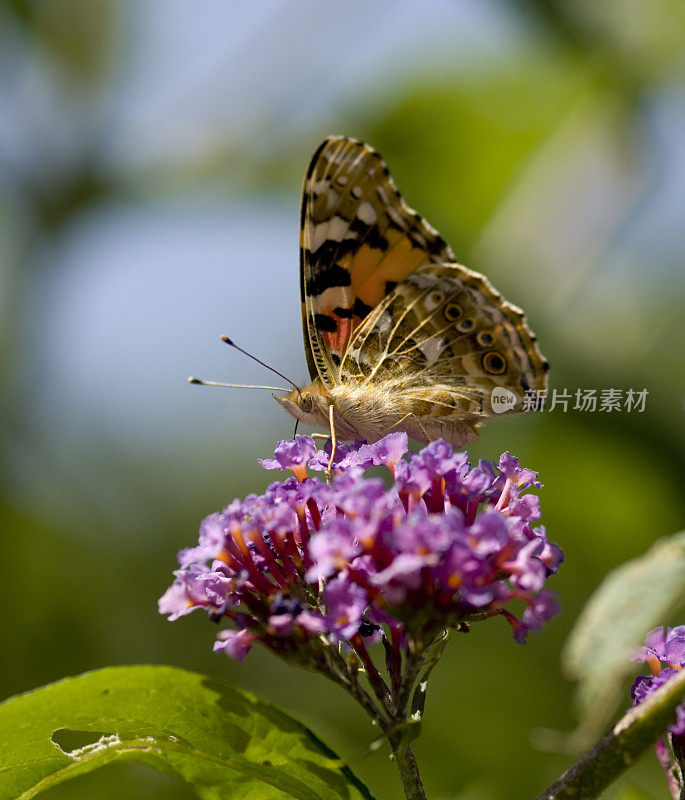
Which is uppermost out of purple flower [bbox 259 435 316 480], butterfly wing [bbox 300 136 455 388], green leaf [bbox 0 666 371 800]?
butterfly wing [bbox 300 136 455 388]

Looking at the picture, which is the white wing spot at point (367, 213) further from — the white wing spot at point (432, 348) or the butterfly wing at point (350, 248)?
the white wing spot at point (432, 348)

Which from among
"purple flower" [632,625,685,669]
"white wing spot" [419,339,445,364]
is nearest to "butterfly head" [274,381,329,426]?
"white wing spot" [419,339,445,364]

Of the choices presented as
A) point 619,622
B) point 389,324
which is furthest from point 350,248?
point 619,622

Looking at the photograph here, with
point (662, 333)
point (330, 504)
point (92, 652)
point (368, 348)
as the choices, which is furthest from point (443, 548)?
point (662, 333)

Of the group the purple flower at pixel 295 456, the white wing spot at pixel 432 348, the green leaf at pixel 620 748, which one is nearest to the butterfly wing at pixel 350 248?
the white wing spot at pixel 432 348

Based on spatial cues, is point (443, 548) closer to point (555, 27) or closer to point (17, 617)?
point (17, 617)

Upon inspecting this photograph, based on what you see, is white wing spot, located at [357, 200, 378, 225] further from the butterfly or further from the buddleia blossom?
the buddleia blossom

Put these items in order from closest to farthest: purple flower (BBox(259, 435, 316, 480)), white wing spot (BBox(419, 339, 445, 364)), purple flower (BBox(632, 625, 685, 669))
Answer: purple flower (BBox(632, 625, 685, 669)), purple flower (BBox(259, 435, 316, 480)), white wing spot (BBox(419, 339, 445, 364))
